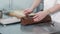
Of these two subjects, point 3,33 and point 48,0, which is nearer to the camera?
point 3,33

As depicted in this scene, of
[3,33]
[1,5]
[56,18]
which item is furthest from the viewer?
[1,5]

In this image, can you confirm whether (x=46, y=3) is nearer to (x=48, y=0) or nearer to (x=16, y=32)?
(x=48, y=0)

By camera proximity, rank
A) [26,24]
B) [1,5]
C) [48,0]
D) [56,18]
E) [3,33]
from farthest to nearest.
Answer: [1,5] < [48,0] < [56,18] < [26,24] < [3,33]

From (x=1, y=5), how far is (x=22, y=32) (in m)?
1.00

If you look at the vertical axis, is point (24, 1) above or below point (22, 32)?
above

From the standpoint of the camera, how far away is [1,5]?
1771mm

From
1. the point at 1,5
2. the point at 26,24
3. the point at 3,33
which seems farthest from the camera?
the point at 1,5

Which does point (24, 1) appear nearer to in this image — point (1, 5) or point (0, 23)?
point (1, 5)

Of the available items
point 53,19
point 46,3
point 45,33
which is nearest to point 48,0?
point 46,3

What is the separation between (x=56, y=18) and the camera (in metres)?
1.14

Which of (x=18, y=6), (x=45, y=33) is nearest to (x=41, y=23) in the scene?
(x=45, y=33)

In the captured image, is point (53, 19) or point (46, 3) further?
point (46, 3)

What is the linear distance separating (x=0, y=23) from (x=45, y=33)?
1.34ft

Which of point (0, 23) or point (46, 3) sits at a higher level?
point (46, 3)
